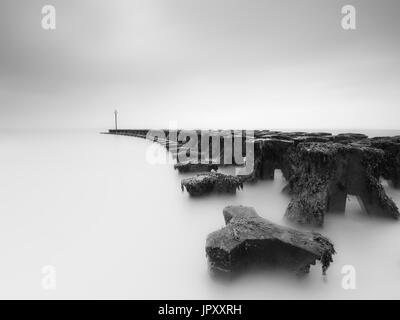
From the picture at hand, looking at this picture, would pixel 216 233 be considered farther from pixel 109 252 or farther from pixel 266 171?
pixel 266 171

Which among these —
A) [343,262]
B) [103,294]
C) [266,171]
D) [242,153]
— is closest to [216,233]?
[103,294]

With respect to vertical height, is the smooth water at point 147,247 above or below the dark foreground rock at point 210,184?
below

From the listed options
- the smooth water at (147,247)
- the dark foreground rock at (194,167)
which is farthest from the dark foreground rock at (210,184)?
the dark foreground rock at (194,167)

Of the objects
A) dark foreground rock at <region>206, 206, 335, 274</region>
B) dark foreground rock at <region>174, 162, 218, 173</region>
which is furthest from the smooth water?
dark foreground rock at <region>174, 162, 218, 173</region>

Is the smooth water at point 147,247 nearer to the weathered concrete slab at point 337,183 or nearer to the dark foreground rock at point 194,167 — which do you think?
the weathered concrete slab at point 337,183

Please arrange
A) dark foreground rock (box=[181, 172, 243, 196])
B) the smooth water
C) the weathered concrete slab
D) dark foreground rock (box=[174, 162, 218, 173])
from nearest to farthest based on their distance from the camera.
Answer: the smooth water, the weathered concrete slab, dark foreground rock (box=[181, 172, 243, 196]), dark foreground rock (box=[174, 162, 218, 173])

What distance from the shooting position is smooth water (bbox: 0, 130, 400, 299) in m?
2.41

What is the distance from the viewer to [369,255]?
303cm

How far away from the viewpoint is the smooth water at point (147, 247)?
241 cm

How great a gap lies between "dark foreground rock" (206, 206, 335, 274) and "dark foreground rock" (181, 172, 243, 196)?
275 cm

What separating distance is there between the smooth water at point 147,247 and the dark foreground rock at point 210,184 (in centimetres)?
22

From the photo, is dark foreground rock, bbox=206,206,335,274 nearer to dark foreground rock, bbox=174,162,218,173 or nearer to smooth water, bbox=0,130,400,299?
smooth water, bbox=0,130,400,299

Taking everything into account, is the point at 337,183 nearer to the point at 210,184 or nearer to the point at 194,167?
the point at 210,184

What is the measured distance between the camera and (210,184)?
18.3ft
